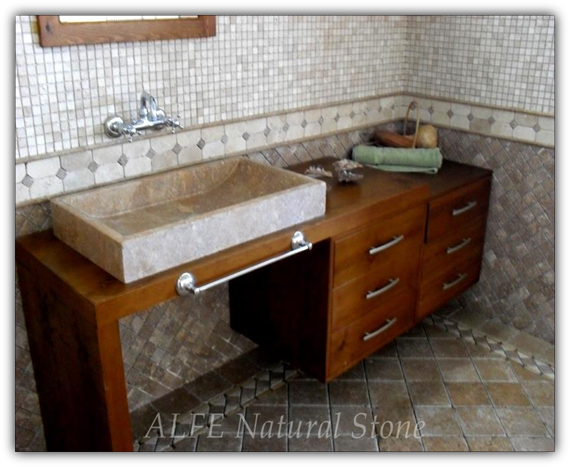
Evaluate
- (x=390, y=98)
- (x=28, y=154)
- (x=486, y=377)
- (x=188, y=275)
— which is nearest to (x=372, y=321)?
(x=486, y=377)

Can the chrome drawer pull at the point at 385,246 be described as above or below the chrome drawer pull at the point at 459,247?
above

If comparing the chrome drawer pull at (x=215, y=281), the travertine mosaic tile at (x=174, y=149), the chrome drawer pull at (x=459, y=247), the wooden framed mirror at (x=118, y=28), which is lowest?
the chrome drawer pull at (x=459, y=247)

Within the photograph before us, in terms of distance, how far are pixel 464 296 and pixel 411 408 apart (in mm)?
886

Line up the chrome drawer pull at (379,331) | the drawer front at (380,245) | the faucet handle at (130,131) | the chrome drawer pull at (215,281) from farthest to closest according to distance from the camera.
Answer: the chrome drawer pull at (379,331) → the drawer front at (380,245) → the faucet handle at (130,131) → the chrome drawer pull at (215,281)

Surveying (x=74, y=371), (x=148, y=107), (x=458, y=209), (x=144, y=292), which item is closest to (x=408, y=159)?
(x=458, y=209)

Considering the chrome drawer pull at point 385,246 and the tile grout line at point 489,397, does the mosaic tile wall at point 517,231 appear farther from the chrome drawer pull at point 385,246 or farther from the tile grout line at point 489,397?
the chrome drawer pull at point 385,246

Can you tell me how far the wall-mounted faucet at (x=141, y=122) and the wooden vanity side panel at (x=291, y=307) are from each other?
27.4 inches

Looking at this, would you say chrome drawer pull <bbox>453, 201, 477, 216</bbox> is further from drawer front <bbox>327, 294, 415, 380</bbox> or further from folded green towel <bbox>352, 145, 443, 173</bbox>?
drawer front <bbox>327, 294, 415, 380</bbox>

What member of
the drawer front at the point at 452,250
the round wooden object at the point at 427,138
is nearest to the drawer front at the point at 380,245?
the drawer front at the point at 452,250

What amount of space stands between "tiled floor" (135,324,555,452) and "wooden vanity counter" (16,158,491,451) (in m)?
0.20

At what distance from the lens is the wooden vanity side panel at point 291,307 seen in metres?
2.18

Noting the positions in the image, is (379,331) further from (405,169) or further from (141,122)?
(141,122)

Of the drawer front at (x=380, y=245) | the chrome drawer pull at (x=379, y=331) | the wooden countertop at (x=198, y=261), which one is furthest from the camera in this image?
the chrome drawer pull at (x=379, y=331)
